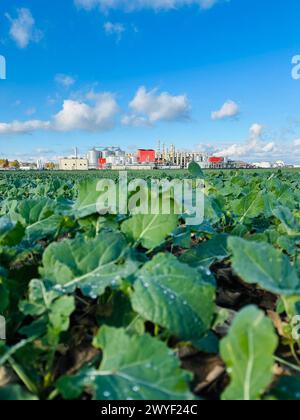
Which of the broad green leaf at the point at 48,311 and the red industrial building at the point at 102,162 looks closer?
the broad green leaf at the point at 48,311

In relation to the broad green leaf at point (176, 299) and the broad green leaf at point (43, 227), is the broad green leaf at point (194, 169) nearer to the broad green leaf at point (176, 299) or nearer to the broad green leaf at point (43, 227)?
the broad green leaf at point (43, 227)

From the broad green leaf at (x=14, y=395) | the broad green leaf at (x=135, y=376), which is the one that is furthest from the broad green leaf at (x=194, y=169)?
the broad green leaf at (x=14, y=395)

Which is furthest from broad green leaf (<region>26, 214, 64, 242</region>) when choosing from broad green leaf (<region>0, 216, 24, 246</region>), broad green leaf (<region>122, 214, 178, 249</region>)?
broad green leaf (<region>122, 214, 178, 249</region>)

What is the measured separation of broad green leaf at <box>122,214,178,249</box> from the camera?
1219 mm

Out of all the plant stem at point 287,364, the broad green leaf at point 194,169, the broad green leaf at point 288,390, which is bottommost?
the plant stem at point 287,364

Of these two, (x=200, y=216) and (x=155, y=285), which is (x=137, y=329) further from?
(x=200, y=216)

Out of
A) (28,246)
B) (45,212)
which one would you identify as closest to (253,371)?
(28,246)

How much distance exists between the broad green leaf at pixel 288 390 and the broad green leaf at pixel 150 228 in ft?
1.91

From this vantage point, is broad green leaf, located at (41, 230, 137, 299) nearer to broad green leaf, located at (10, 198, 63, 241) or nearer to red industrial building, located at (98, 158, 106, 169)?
A: broad green leaf, located at (10, 198, 63, 241)

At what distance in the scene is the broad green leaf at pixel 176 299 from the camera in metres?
0.83

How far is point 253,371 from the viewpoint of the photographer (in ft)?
2.18

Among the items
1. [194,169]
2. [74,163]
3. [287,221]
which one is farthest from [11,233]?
[74,163]

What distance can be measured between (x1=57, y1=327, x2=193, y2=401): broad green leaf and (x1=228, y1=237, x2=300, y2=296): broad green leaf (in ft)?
0.87

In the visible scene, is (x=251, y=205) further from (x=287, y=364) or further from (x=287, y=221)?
(x=287, y=364)
